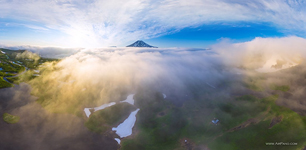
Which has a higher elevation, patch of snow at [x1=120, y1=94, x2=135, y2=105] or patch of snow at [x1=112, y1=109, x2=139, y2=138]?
patch of snow at [x1=120, y1=94, x2=135, y2=105]

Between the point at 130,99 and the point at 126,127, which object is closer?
the point at 126,127

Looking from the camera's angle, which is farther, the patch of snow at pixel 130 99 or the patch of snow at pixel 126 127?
the patch of snow at pixel 130 99

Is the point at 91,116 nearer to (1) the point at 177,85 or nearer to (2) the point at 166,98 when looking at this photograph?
(2) the point at 166,98

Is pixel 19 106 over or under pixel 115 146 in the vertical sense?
over

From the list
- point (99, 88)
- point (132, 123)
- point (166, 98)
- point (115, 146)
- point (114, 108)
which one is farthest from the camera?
point (99, 88)

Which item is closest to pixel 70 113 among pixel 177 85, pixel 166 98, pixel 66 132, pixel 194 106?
A: pixel 66 132

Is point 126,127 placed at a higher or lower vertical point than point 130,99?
lower

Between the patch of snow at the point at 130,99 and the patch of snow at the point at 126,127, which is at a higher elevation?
the patch of snow at the point at 130,99

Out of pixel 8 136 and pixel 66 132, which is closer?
pixel 8 136
